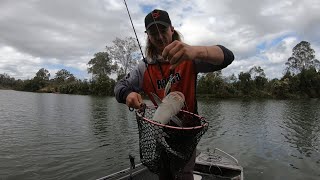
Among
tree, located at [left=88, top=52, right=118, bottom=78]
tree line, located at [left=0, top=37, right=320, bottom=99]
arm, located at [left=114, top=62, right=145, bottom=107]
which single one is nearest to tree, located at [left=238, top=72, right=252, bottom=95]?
tree line, located at [left=0, top=37, right=320, bottom=99]

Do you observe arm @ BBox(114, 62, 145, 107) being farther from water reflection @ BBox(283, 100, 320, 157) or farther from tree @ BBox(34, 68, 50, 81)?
tree @ BBox(34, 68, 50, 81)

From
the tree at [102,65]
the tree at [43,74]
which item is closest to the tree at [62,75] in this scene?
the tree at [43,74]

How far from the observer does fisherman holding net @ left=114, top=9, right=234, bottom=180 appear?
2.61 metres

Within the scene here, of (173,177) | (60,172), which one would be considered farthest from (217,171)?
(60,172)

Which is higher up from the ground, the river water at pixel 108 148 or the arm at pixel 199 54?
the arm at pixel 199 54

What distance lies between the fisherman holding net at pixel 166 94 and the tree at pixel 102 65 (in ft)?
301

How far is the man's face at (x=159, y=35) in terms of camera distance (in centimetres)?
288

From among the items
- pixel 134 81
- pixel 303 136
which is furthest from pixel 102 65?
pixel 134 81

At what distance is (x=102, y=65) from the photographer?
96.7 metres

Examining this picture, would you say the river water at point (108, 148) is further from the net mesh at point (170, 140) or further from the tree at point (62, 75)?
the tree at point (62, 75)

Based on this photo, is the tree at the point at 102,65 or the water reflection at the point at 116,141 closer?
the water reflection at the point at 116,141

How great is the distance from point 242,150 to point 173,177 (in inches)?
602

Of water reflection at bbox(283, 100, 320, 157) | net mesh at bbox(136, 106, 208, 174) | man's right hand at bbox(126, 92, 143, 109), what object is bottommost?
water reflection at bbox(283, 100, 320, 157)

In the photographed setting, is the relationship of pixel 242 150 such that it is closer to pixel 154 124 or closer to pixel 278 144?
pixel 278 144
